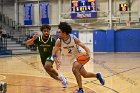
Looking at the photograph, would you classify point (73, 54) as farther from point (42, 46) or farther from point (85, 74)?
point (42, 46)

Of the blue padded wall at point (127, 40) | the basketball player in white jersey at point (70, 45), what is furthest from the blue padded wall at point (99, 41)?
the basketball player in white jersey at point (70, 45)

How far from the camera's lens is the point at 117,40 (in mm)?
29312

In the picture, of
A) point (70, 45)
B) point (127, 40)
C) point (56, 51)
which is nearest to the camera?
point (70, 45)

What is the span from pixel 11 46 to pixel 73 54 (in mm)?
21808

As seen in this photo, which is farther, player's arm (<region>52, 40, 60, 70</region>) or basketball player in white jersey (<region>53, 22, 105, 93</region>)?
player's arm (<region>52, 40, 60, 70</region>)

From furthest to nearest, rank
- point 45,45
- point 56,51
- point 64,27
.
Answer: point 45,45 → point 56,51 → point 64,27

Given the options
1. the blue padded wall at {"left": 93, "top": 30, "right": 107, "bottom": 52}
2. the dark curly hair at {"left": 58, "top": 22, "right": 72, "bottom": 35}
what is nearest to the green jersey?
the dark curly hair at {"left": 58, "top": 22, "right": 72, "bottom": 35}

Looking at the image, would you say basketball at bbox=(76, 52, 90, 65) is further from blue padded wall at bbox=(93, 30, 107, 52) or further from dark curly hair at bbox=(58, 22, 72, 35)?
blue padded wall at bbox=(93, 30, 107, 52)

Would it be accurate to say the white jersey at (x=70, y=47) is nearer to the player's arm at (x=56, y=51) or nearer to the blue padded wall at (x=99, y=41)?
the player's arm at (x=56, y=51)

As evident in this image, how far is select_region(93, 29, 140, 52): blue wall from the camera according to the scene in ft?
94.2

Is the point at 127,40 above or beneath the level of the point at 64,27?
beneath

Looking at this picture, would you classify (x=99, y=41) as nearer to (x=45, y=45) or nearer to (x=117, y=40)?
(x=117, y=40)

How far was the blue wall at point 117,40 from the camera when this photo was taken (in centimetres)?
2872

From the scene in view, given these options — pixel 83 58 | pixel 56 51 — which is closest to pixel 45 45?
pixel 56 51
